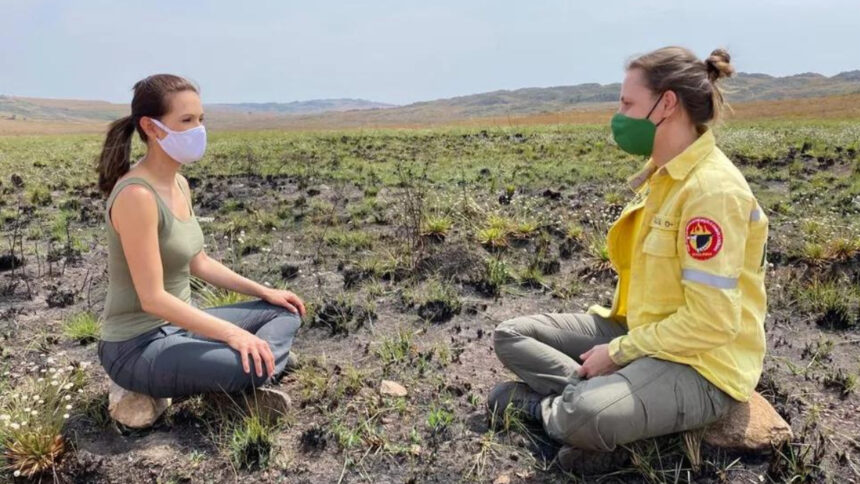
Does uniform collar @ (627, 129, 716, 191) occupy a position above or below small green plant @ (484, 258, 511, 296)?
above

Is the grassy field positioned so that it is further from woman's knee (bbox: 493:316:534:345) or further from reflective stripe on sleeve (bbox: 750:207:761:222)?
reflective stripe on sleeve (bbox: 750:207:761:222)

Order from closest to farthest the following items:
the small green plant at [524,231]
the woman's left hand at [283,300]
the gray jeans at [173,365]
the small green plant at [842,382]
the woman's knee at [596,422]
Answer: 1. the woman's knee at [596,422]
2. the gray jeans at [173,365]
3. the small green plant at [842,382]
4. the woman's left hand at [283,300]
5. the small green plant at [524,231]

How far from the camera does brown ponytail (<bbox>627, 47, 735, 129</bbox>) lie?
2943 millimetres

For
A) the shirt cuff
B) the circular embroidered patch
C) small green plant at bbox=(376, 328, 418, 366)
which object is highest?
the circular embroidered patch

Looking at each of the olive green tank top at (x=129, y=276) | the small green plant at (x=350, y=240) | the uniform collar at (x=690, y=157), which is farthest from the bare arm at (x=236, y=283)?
the small green plant at (x=350, y=240)

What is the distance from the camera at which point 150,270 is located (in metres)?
3.25

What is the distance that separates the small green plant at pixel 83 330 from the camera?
16.0ft

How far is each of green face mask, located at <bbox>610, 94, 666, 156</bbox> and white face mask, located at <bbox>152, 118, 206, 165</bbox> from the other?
2305 millimetres

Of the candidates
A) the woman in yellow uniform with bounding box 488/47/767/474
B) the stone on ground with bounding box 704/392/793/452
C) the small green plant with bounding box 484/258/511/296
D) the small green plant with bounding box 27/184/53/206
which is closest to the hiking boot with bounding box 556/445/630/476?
the woman in yellow uniform with bounding box 488/47/767/474

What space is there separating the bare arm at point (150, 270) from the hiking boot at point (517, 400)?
1404 millimetres

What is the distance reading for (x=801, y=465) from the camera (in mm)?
3062

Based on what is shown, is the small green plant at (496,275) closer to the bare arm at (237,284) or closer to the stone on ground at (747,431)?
the bare arm at (237,284)

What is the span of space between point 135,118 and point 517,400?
9.01ft

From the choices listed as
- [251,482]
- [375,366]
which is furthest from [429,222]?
[251,482]
